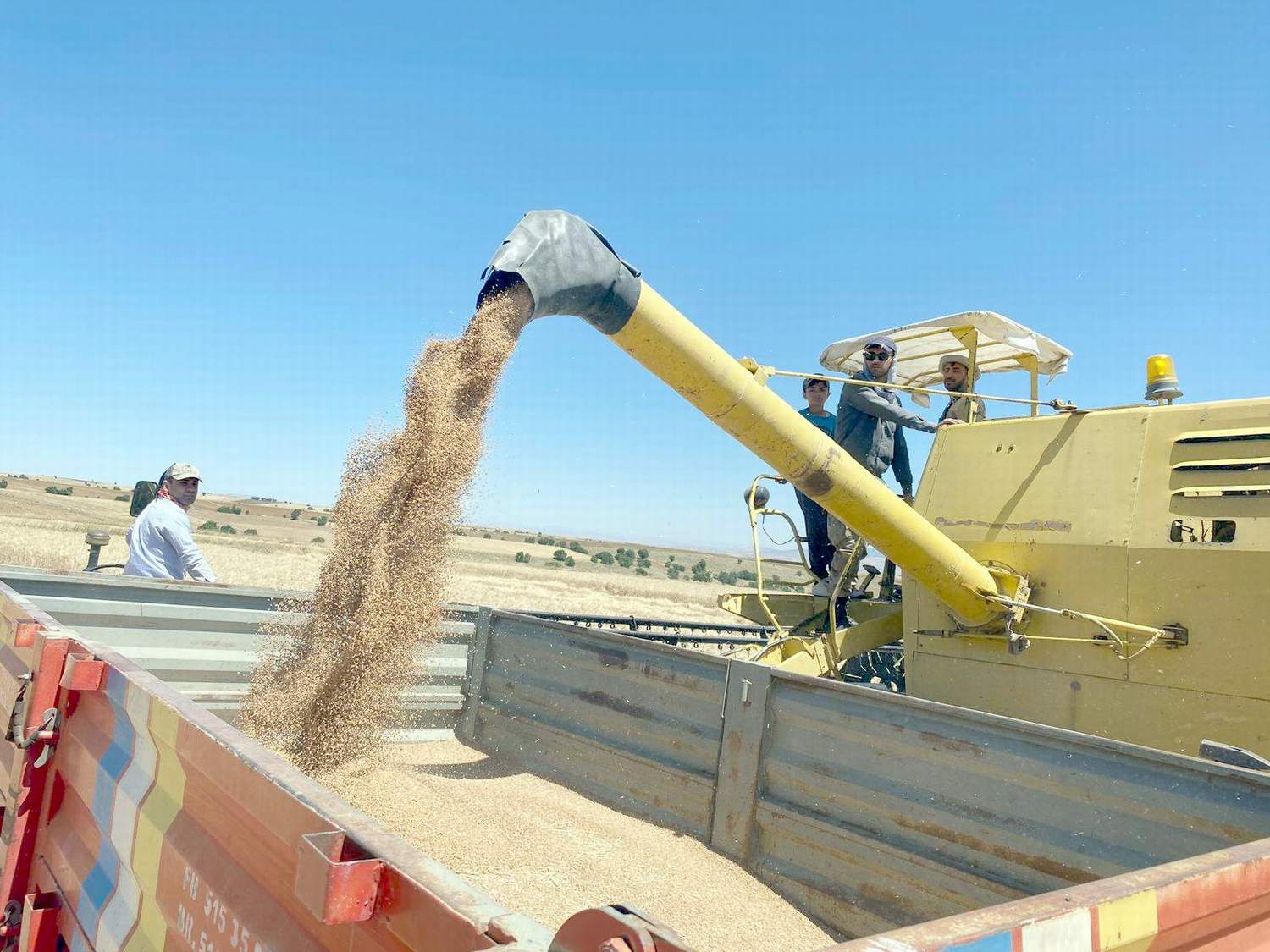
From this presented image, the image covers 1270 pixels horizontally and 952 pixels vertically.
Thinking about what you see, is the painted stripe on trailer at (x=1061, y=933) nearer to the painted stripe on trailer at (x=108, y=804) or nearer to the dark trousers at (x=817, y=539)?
the painted stripe on trailer at (x=108, y=804)

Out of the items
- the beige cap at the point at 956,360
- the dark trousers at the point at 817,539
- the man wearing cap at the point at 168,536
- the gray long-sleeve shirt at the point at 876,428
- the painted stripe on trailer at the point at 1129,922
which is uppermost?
the beige cap at the point at 956,360

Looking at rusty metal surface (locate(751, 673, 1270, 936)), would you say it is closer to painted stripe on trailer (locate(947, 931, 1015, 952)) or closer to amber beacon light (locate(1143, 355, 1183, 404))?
painted stripe on trailer (locate(947, 931, 1015, 952))

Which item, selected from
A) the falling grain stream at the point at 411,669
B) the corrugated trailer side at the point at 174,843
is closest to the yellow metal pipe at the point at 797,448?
the falling grain stream at the point at 411,669

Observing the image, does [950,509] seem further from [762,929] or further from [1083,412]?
[762,929]

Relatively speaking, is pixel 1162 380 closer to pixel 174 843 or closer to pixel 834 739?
pixel 834 739

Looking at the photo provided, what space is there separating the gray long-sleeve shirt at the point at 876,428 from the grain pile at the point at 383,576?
2.26m

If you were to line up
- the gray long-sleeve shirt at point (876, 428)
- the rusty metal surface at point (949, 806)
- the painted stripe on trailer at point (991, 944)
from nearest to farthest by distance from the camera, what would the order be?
the painted stripe on trailer at point (991, 944)
the rusty metal surface at point (949, 806)
the gray long-sleeve shirt at point (876, 428)

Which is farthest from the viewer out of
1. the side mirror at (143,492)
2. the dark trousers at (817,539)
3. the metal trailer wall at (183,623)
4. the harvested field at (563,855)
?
the side mirror at (143,492)

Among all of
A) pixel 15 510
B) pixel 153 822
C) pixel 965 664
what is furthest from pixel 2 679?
pixel 15 510

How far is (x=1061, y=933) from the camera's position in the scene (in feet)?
4.28

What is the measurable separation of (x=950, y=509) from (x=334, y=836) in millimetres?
3589

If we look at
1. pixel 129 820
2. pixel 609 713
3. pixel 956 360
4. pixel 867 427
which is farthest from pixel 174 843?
pixel 956 360

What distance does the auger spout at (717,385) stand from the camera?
136 inches

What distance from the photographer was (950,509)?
4473 mm
